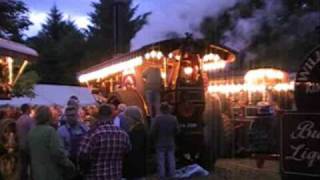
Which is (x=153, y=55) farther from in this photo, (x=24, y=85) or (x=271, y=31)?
(x=271, y=31)

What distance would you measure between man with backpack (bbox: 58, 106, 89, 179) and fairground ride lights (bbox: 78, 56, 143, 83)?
709 cm

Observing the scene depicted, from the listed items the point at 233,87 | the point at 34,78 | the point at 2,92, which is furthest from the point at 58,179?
the point at 233,87

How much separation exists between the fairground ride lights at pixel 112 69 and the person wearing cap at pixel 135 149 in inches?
164

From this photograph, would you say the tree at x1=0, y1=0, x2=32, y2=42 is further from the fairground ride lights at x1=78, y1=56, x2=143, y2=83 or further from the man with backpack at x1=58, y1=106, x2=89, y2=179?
the man with backpack at x1=58, y1=106, x2=89, y2=179

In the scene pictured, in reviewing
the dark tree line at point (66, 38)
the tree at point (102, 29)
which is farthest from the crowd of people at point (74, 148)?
the tree at point (102, 29)

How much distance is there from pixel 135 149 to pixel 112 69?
7036 millimetres

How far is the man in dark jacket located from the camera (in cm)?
1393

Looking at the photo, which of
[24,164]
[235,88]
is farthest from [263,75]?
[24,164]

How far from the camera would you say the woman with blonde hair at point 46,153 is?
25.8 ft

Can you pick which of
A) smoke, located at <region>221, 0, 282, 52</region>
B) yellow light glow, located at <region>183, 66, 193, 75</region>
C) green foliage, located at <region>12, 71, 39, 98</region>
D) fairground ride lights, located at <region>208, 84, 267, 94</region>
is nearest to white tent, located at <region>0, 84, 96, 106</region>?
smoke, located at <region>221, 0, 282, 52</region>

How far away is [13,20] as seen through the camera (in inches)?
1622

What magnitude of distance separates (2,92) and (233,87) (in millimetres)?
13214

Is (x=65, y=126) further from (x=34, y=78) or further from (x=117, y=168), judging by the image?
(x=34, y=78)

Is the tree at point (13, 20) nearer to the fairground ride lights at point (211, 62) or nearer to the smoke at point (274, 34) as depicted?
the smoke at point (274, 34)
